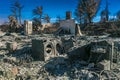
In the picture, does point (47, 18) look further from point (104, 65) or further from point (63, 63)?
point (104, 65)

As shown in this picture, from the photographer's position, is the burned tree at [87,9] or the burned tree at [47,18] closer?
the burned tree at [87,9]

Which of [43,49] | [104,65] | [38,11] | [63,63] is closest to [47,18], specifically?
[38,11]

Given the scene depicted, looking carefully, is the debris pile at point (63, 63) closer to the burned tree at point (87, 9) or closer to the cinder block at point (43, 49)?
the cinder block at point (43, 49)

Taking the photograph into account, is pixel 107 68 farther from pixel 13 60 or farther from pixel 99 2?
pixel 99 2

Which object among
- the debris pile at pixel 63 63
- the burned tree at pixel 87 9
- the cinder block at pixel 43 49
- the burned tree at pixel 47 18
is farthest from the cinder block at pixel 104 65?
the burned tree at pixel 47 18

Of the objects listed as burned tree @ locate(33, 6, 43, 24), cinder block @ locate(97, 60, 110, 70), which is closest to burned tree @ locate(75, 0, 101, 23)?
burned tree @ locate(33, 6, 43, 24)

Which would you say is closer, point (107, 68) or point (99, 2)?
point (107, 68)

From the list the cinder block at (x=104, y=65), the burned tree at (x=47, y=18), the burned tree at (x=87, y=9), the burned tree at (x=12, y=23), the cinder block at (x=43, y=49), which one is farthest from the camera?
the burned tree at (x=47, y=18)

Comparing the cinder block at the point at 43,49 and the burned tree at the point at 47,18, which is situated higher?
the burned tree at the point at 47,18

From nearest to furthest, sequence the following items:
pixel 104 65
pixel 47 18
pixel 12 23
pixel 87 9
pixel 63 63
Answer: pixel 104 65
pixel 63 63
pixel 87 9
pixel 12 23
pixel 47 18

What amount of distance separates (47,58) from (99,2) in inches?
807

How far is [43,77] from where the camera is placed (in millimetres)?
7262

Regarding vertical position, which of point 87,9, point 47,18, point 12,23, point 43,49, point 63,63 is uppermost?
point 87,9

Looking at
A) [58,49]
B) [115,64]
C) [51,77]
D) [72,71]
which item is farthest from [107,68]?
[58,49]
